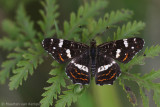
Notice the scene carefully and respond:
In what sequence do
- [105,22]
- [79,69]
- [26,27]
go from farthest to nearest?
[26,27]
[105,22]
[79,69]

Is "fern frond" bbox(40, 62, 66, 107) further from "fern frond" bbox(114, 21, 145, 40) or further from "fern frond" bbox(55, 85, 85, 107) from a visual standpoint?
"fern frond" bbox(114, 21, 145, 40)

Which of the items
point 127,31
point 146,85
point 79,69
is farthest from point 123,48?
point 79,69

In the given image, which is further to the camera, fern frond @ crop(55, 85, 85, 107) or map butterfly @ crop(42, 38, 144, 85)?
map butterfly @ crop(42, 38, 144, 85)

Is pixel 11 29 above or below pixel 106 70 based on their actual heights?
above

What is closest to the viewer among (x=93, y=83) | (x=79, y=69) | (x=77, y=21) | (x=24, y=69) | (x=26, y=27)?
(x=24, y=69)

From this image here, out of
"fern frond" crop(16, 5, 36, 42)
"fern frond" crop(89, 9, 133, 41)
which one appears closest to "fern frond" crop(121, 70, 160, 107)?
"fern frond" crop(89, 9, 133, 41)

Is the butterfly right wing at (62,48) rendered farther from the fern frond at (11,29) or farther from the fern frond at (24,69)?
the fern frond at (11,29)

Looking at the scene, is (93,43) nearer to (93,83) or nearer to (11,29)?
(93,83)

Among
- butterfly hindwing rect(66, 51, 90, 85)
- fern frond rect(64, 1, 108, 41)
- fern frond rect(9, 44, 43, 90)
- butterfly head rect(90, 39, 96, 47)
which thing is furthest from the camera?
fern frond rect(64, 1, 108, 41)
